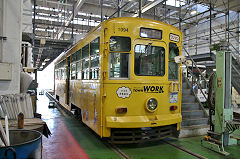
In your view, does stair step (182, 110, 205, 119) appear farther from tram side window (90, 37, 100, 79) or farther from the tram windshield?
tram side window (90, 37, 100, 79)

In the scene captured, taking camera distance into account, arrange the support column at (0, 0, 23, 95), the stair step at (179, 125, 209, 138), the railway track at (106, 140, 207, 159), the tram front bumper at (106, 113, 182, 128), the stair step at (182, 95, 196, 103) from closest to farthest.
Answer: the support column at (0, 0, 23, 95) < the railway track at (106, 140, 207, 159) < the tram front bumper at (106, 113, 182, 128) < the stair step at (179, 125, 209, 138) < the stair step at (182, 95, 196, 103)

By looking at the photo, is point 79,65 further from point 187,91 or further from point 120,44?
point 187,91

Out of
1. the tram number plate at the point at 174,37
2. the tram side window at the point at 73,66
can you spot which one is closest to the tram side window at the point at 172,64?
the tram number plate at the point at 174,37

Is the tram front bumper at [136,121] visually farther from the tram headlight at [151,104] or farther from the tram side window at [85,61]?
the tram side window at [85,61]

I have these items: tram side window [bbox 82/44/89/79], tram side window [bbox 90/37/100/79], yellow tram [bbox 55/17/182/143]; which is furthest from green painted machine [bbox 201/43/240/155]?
A: tram side window [bbox 82/44/89/79]

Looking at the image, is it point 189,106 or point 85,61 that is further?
point 189,106

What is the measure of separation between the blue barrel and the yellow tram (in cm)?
183

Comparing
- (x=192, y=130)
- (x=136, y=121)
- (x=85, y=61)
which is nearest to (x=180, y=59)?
(x=136, y=121)

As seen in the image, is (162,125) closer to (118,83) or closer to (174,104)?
(174,104)

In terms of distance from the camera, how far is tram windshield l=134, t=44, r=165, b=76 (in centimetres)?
446

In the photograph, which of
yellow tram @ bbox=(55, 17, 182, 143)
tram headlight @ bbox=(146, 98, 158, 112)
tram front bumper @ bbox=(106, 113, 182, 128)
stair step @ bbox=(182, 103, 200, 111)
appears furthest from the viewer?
stair step @ bbox=(182, 103, 200, 111)

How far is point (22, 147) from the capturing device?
203 centimetres

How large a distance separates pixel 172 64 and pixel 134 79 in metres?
1.22

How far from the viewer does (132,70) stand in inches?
172
